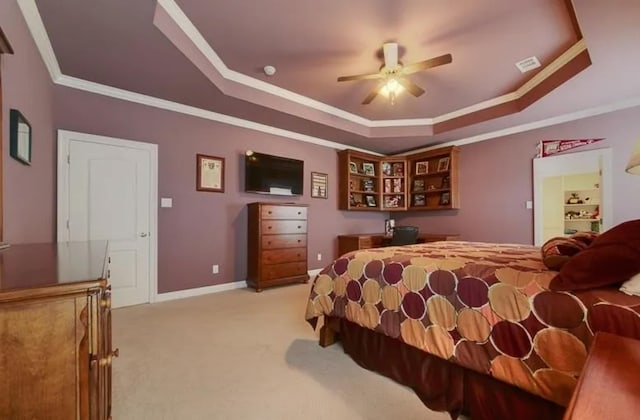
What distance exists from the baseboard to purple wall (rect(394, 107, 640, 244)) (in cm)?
362

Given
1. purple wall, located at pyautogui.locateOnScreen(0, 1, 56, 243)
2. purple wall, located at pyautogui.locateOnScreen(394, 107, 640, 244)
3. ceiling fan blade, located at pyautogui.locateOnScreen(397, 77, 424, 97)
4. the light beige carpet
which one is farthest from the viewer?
purple wall, located at pyautogui.locateOnScreen(394, 107, 640, 244)

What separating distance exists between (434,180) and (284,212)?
120 inches

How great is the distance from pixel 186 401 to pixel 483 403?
1.56 m

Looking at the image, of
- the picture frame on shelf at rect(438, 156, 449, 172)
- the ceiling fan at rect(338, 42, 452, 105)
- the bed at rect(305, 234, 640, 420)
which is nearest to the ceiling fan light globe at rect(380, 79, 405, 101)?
the ceiling fan at rect(338, 42, 452, 105)

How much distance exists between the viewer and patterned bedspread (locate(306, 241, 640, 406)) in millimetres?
1130

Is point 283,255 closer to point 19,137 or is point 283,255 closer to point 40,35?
point 19,137

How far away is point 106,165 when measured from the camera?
3230mm

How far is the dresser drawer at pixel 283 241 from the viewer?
4047 millimetres

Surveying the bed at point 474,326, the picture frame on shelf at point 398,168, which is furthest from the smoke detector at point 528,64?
the picture frame on shelf at point 398,168

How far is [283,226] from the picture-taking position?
423cm

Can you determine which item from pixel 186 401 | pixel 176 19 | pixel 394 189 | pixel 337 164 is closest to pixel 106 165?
pixel 176 19

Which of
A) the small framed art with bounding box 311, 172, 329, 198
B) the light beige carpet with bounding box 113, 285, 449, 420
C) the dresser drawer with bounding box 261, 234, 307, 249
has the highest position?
the small framed art with bounding box 311, 172, 329, 198

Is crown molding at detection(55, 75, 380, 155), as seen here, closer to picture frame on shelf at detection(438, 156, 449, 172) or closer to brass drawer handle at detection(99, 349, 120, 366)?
picture frame on shelf at detection(438, 156, 449, 172)

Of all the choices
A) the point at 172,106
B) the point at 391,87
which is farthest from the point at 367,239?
the point at 172,106
